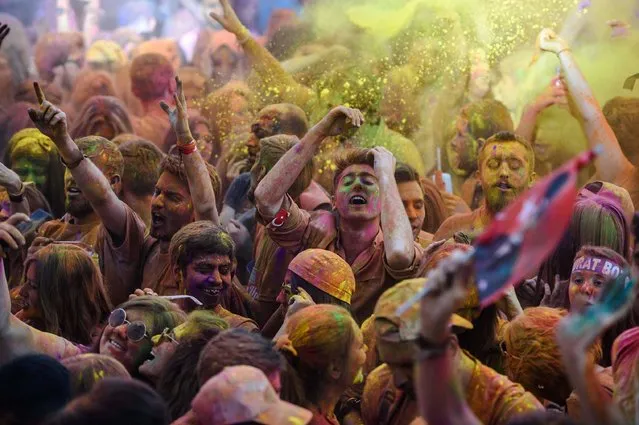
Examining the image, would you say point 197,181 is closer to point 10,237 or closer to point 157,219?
point 157,219

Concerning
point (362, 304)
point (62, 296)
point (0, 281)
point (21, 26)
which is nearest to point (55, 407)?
point (0, 281)

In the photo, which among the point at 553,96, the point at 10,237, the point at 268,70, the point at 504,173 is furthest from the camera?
the point at 268,70

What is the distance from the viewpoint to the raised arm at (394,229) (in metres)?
6.22

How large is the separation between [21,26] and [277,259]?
319 inches

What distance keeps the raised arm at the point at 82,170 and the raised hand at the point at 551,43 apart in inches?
127

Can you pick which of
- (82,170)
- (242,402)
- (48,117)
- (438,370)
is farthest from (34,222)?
(438,370)

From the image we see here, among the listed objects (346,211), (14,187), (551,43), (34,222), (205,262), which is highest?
(551,43)

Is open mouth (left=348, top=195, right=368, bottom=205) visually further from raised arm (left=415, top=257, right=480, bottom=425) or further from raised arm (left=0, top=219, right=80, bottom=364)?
raised arm (left=415, top=257, right=480, bottom=425)

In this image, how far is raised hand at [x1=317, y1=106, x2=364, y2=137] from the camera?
21.5ft

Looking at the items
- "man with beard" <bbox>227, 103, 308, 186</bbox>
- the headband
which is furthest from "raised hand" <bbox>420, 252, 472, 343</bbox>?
"man with beard" <bbox>227, 103, 308, 186</bbox>

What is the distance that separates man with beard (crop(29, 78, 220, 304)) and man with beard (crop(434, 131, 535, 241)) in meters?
1.30

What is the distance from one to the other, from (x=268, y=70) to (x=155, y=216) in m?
3.54

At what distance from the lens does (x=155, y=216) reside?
23.2 feet

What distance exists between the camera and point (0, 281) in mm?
5180
